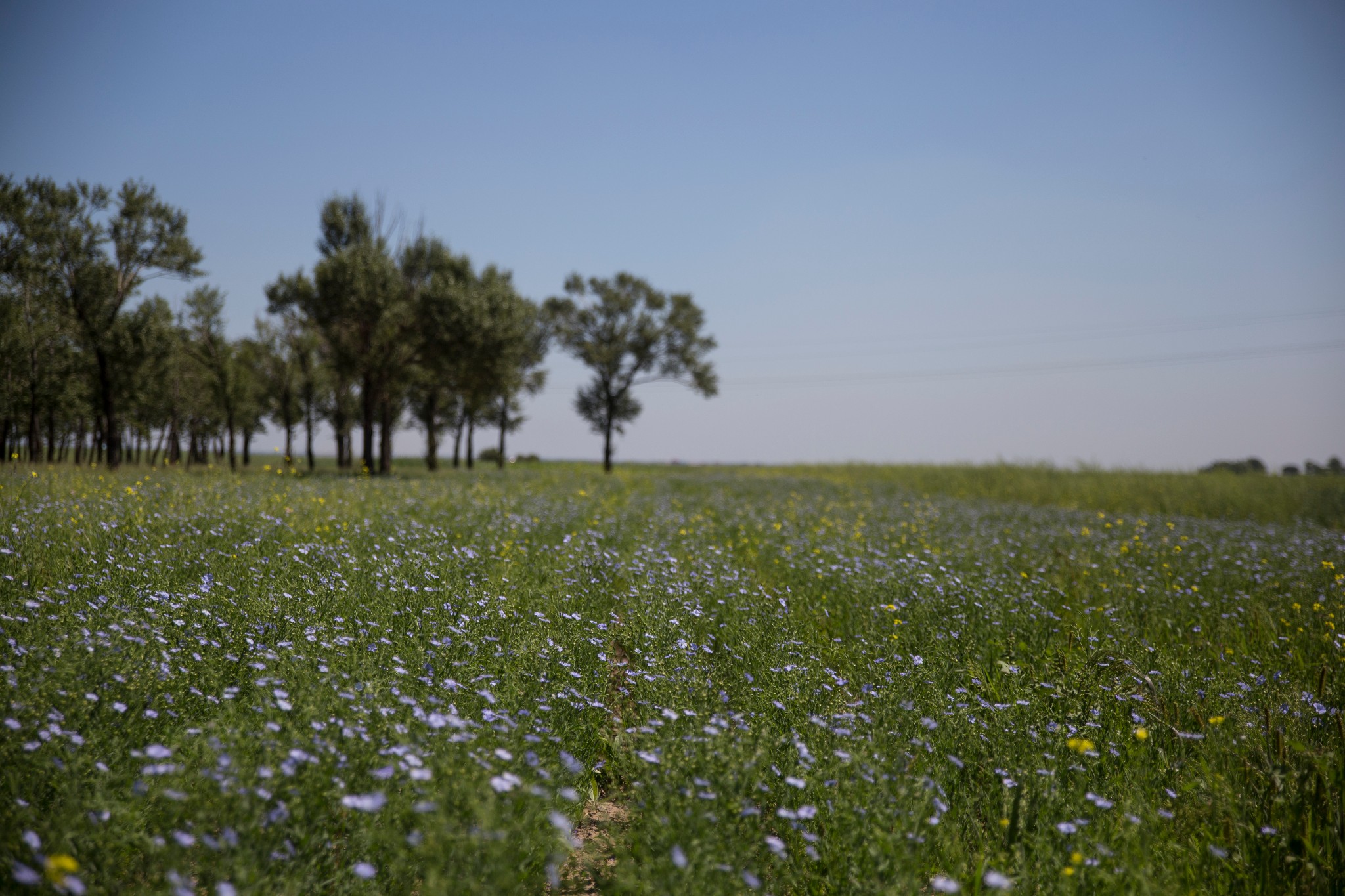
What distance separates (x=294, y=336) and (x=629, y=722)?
151 ft

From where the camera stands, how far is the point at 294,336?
42000mm

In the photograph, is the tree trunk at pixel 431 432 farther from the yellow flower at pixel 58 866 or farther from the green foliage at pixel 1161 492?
the yellow flower at pixel 58 866

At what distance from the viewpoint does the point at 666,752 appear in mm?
3283

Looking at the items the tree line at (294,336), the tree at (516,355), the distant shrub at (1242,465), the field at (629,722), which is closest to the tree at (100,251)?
the tree line at (294,336)

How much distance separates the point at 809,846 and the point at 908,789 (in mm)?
638

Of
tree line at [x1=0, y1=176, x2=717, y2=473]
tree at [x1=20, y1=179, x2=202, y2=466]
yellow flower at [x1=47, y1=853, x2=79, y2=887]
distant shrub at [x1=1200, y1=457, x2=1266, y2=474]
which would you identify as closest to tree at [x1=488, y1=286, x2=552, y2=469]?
tree line at [x1=0, y1=176, x2=717, y2=473]

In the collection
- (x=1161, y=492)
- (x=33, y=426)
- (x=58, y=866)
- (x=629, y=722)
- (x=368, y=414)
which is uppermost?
(x=368, y=414)

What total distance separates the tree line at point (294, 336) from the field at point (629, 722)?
1464cm

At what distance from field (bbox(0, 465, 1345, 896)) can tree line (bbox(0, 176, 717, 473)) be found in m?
14.6

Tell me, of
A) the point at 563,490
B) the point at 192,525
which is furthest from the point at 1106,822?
the point at 563,490

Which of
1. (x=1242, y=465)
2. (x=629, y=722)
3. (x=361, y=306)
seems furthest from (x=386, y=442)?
(x=1242, y=465)

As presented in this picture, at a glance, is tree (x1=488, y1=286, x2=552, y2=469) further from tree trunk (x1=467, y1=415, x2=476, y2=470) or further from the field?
the field

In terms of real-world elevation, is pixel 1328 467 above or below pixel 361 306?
below

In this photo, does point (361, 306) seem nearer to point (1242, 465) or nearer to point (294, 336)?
point (294, 336)
